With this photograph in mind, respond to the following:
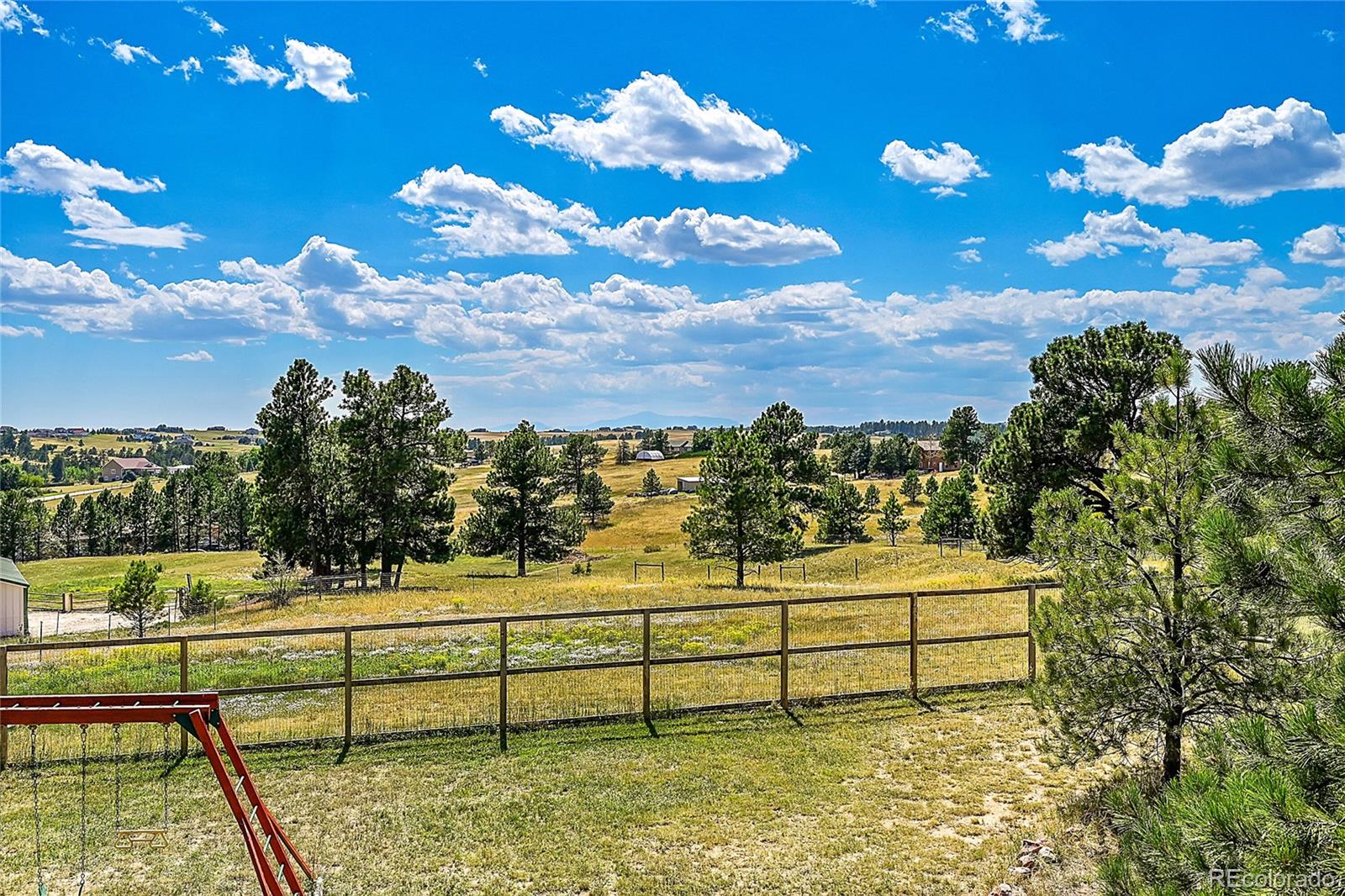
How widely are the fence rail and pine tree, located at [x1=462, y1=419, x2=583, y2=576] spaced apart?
76.7ft

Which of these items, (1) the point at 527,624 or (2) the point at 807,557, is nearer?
(1) the point at 527,624

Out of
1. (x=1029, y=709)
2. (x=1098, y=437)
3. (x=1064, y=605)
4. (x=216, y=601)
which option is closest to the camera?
(x=1064, y=605)

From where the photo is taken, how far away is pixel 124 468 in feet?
427

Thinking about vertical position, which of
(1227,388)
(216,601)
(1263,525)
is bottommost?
(216,601)

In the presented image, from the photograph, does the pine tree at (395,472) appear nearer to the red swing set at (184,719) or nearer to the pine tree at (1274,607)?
the red swing set at (184,719)

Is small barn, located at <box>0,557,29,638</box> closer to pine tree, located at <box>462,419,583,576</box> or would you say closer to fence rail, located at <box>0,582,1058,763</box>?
fence rail, located at <box>0,582,1058,763</box>

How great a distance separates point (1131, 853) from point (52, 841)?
878cm

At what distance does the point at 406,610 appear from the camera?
2219cm

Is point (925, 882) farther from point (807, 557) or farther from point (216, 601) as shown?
point (807, 557)

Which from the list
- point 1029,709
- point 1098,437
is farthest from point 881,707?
point 1098,437

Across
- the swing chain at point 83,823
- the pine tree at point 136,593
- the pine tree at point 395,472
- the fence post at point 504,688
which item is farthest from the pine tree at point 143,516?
the fence post at point 504,688

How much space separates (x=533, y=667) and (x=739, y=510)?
1846cm

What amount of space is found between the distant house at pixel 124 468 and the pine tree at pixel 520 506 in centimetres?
10804

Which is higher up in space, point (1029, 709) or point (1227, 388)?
point (1227, 388)
